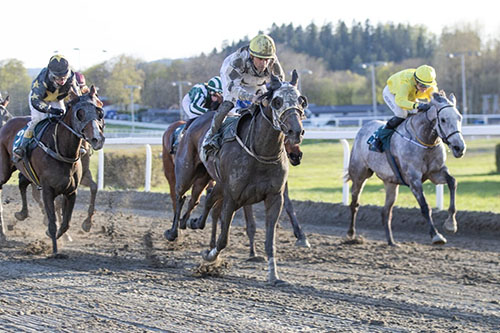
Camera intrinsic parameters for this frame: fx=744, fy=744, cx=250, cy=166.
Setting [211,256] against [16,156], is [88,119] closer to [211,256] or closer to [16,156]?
[16,156]

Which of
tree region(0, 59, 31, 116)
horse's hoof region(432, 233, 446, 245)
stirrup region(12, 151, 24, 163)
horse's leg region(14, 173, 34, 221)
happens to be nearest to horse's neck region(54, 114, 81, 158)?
stirrup region(12, 151, 24, 163)

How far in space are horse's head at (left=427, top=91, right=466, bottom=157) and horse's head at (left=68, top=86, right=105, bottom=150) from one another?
3.92m

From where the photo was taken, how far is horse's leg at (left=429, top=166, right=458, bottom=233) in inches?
347

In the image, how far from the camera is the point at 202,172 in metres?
8.30

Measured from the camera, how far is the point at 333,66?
4722 inches

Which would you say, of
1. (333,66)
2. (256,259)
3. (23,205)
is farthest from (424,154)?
(333,66)

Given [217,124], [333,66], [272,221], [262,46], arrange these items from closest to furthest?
[272,221] → [262,46] → [217,124] → [333,66]

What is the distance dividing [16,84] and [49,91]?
4972 mm

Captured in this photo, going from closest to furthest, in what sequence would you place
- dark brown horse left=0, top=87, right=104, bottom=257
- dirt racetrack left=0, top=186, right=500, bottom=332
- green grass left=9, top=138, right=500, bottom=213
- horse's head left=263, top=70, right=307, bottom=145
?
dirt racetrack left=0, top=186, right=500, bottom=332 → horse's head left=263, top=70, right=307, bottom=145 → dark brown horse left=0, top=87, right=104, bottom=257 → green grass left=9, top=138, right=500, bottom=213

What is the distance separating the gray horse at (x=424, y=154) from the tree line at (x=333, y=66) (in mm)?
5736

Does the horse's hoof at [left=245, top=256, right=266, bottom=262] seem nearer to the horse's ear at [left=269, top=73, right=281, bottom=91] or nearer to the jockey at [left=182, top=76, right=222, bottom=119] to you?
the jockey at [left=182, top=76, right=222, bottom=119]

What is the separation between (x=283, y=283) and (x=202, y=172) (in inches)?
87.7

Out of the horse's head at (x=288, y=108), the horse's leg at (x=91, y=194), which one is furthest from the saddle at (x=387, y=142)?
the horse's head at (x=288, y=108)

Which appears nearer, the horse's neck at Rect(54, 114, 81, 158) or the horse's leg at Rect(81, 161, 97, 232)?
the horse's neck at Rect(54, 114, 81, 158)
